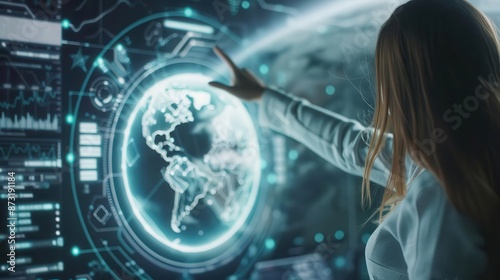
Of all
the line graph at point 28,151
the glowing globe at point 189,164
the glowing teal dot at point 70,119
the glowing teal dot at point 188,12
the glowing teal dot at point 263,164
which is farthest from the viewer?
the glowing teal dot at point 263,164

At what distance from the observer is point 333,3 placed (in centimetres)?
199

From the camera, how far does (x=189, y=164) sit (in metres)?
1.58

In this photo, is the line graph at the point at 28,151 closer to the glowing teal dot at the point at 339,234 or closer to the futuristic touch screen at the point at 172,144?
the futuristic touch screen at the point at 172,144

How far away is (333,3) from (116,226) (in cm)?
120

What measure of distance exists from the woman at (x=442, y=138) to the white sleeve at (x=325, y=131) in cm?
33

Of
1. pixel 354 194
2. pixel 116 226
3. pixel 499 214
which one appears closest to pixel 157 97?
pixel 116 226

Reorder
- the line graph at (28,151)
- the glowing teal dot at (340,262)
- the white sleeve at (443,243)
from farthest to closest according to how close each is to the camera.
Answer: the glowing teal dot at (340,262) → the line graph at (28,151) → the white sleeve at (443,243)

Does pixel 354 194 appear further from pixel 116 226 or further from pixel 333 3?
pixel 116 226

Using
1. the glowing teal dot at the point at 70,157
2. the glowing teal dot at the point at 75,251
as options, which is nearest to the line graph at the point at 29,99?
the glowing teal dot at the point at 70,157

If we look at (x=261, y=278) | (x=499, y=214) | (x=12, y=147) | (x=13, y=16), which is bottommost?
(x=261, y=278)

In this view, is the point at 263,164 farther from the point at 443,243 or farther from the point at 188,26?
the point at 443,243

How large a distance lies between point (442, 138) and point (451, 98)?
81 millimetres

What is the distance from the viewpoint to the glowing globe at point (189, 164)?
1512 millimetres

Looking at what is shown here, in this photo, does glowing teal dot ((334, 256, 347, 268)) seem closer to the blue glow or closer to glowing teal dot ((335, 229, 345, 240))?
glowing teal dot ((335, 229, 345, 240))
